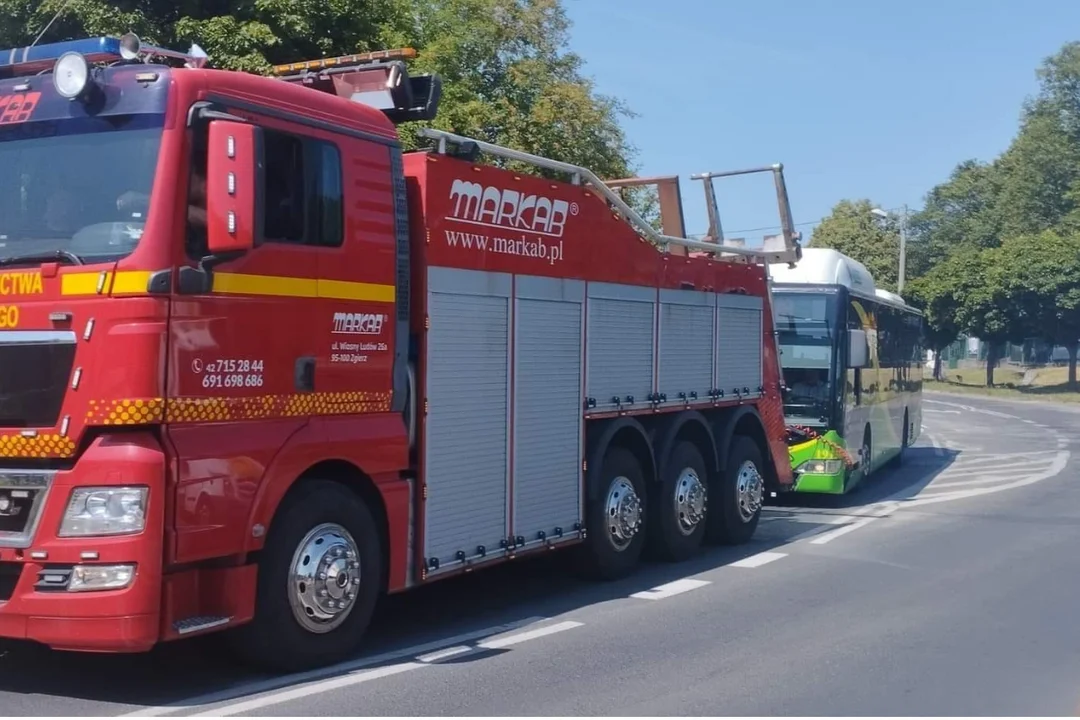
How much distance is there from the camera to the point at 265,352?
6.47 m

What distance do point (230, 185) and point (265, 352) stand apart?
96 centimetres

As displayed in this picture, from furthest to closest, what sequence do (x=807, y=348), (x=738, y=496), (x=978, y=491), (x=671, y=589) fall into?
(x=978, y=491), (x=807, y=348), (x=738, y=496), (x=671, y=589)

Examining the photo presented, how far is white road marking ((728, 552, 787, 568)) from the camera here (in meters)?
11.0

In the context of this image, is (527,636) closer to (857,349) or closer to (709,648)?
(709,648)

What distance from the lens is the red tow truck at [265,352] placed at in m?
5.83

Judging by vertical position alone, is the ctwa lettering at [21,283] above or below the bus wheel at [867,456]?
above

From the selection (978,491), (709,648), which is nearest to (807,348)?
(978,491)

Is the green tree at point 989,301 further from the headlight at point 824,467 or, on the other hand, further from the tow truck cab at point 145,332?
the tow truck cab at point 145,332

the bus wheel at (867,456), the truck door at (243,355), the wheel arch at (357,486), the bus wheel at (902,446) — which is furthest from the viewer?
the bus wheel at (902,446)

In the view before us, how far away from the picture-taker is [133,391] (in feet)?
19.0

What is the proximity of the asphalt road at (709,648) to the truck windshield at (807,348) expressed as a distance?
2.68 m

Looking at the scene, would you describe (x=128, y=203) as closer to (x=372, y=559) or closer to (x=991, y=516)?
(x=372, y=559)

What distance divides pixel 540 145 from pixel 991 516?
929 centimetres

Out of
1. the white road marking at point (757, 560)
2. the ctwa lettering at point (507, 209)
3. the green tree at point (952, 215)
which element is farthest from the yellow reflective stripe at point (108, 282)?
the green tree at point (952, 215)
